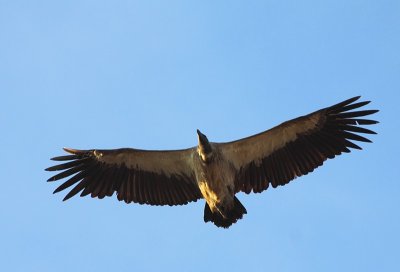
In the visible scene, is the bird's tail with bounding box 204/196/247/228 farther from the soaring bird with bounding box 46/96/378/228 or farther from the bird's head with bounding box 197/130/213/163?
the bird's head with bounding box 197/130/213/163

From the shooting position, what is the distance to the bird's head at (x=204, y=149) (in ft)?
61.1

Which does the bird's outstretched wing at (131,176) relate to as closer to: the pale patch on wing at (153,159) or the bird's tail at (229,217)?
the pale patch on wing at (153,159)

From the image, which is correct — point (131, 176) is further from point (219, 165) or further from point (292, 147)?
point (292, 147)

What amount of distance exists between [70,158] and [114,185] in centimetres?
101

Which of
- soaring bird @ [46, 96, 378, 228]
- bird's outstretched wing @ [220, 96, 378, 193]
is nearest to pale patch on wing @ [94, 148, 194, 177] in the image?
soaring bird @ [46, 96, 378, 228]

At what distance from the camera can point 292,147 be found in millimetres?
19484

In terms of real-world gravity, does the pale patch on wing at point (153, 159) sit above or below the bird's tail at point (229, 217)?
above

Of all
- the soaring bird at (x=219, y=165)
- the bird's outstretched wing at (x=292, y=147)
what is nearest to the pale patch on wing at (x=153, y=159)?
the soaring bird at (x=219, y=165)

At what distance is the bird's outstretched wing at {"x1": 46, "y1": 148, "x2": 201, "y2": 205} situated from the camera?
64.4 feet

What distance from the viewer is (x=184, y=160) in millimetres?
19562

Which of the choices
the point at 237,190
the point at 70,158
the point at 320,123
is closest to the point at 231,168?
the point at 237,190

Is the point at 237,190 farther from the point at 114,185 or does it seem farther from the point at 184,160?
the point at 114,185

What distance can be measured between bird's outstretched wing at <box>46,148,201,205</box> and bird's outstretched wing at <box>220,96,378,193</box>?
40.5 inches

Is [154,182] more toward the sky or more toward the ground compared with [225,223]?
more toward the sky
